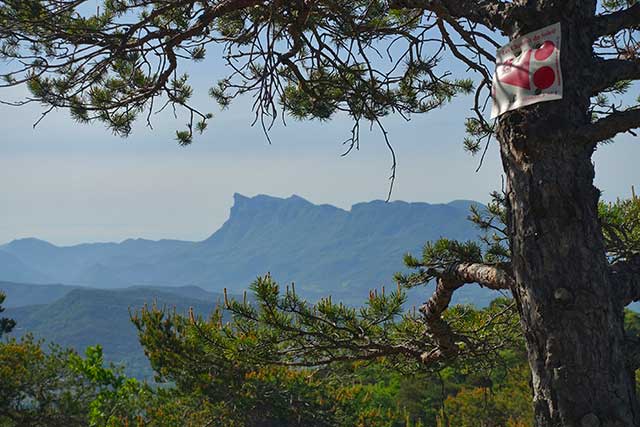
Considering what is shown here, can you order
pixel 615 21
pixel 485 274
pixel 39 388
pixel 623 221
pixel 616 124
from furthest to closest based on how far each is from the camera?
pixel 39 388
pixel 623 221
pixel 485 274
pixel 615 21
pixel 616 124

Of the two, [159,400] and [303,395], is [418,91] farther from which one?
[159,400]

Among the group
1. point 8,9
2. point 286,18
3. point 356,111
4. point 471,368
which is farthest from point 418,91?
point 8,9

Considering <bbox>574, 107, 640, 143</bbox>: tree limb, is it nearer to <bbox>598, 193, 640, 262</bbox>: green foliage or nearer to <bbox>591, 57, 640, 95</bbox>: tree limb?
<bbox>591, 57, 640, 95</bbox>: tree limb

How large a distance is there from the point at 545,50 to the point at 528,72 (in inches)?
3.2

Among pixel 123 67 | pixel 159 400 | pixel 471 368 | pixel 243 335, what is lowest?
pixel 159 400

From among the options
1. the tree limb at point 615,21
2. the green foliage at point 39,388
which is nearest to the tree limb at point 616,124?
the tree limb at point 615,21

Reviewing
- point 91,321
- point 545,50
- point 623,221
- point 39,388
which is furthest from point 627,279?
point 91,321

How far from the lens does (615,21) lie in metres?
2.08

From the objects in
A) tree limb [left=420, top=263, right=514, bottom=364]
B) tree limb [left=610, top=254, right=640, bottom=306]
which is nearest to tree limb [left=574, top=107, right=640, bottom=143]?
tree limb [left=610, top=254, right=640, bottom=306]

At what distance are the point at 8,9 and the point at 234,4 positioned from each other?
1225mm

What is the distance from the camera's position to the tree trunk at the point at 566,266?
6.12ft

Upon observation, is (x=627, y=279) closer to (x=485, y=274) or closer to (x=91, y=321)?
(x=485, y=274)

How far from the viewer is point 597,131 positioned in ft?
6.18

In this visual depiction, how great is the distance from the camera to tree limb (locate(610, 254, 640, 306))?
1.99 m
